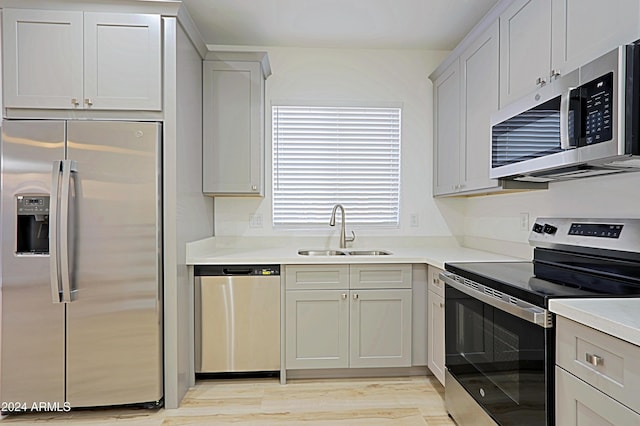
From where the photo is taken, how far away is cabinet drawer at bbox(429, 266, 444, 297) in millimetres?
2650

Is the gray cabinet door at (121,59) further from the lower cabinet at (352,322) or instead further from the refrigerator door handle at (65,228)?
the lower cabinet at (352,322)

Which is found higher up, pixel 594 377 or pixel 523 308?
pixel 523 308


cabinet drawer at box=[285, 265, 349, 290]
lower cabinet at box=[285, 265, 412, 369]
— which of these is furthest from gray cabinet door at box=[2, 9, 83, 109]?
lower cabinet at box=[285, 265, 412, 369]

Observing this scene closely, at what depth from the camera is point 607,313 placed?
1.21 meters

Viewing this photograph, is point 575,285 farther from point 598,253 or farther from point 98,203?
point 98,203

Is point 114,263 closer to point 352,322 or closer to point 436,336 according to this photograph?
point 352,322

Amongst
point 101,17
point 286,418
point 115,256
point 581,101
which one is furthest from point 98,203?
point 581,101

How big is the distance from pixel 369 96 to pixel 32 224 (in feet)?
8.53

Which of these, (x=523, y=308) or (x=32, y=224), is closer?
(x=523, y=308)

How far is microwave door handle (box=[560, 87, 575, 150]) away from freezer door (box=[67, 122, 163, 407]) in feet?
6.71

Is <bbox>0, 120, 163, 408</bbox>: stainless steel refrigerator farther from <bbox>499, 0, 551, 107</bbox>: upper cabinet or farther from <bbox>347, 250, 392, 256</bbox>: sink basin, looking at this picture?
<bbox>499, 0, 551, 107</bbox>: upper cabinet

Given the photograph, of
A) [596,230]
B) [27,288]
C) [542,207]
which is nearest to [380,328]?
[542,207]

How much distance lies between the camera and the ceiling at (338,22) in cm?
279

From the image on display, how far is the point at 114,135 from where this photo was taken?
7.86 ft
